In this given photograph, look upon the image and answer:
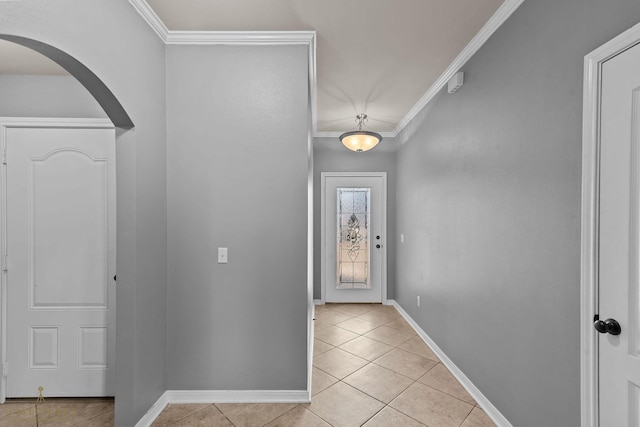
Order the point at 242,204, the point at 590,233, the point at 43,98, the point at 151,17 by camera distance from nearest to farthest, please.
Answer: the point at 590,233 → the point at 151,17 → the point at 242,204 → the point at 43,98

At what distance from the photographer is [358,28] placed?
2.11 metres

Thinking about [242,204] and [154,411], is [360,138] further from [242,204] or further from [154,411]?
[154,411]

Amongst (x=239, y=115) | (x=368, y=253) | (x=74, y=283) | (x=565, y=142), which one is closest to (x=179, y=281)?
(x=74, y=283)

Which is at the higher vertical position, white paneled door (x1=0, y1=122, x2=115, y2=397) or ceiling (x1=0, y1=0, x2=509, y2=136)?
ceiling (x1=0, y1=0, x2=509, y2=136)

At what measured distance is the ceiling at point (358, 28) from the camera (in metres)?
1.87

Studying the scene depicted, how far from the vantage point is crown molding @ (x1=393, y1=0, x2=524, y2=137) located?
186 cm

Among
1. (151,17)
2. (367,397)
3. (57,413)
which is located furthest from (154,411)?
(151,17)

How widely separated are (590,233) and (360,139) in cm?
254

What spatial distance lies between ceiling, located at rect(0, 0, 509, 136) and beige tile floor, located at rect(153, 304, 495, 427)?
2682 mm

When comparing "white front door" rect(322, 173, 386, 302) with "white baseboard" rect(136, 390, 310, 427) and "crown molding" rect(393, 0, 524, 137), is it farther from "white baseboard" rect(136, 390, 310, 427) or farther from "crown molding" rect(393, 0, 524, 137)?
"white baseboard" rect(136, 390, 310, 427)

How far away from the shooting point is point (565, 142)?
146cm

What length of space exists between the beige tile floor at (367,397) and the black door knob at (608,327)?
3.74 feet

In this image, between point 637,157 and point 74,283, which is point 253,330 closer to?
point 74,283

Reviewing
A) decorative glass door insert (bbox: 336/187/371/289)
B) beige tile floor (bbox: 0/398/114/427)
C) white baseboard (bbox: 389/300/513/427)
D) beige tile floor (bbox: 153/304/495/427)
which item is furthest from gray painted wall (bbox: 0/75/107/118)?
white baseboard (bbox: 389/300/513/427)
